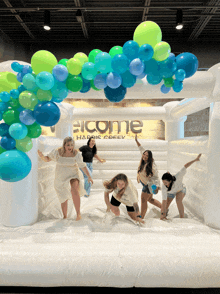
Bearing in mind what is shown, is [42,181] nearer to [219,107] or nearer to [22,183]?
[22,183]

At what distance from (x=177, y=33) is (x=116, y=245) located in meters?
5.38

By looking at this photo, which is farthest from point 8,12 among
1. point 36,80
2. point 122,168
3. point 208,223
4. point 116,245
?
point 208,223

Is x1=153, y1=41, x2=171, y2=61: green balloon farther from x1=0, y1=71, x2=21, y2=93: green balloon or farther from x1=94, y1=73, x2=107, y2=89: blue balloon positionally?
x1=0, y1=71, x2=21, y2=93: green balloon

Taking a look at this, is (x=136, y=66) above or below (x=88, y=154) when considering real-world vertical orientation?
above

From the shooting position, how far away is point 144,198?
2482 millimetres

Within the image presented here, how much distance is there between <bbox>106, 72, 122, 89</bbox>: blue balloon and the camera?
1.62 m

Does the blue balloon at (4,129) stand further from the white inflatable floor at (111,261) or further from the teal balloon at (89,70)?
the white inflatable floor at (111,261)

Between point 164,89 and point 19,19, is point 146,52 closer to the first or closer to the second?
point 164,89

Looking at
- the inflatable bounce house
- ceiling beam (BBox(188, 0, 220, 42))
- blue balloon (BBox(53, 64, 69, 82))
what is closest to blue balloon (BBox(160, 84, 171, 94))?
the inflatable bounce house

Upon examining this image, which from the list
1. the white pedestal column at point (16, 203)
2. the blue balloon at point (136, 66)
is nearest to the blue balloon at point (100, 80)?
the blue balloon at point (136, 66)

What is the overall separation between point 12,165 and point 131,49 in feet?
4.36

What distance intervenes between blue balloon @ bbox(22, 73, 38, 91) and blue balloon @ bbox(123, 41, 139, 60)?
78 centimetres

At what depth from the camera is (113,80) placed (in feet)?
5.31

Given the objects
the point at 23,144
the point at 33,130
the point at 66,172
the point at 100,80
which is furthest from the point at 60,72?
the point at 66,172
